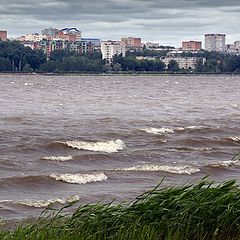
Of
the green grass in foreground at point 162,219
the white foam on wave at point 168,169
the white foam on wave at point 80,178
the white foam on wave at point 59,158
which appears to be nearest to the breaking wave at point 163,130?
the white foam on wave at point 59,158

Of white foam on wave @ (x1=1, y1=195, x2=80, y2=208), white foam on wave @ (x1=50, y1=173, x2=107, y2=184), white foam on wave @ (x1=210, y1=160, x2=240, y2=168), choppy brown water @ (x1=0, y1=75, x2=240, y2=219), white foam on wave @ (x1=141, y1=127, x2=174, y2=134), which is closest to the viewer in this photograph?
white foam on wave @ (x1=1, y1=195, x2=80, y2=208)

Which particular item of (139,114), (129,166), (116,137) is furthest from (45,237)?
(139,114)

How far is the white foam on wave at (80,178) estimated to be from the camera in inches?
808

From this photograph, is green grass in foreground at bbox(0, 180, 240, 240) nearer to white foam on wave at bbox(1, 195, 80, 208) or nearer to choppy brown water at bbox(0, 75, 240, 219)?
choppy brown water at bbox(0, 75, 240, 219)

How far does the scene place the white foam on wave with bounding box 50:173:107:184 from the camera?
20.5 m

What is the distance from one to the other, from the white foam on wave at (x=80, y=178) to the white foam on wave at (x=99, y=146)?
249 inches

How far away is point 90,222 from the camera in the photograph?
9.73 m

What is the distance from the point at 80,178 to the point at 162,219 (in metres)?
11.3

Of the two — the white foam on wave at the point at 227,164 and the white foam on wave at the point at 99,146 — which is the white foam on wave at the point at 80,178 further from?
the white foam on wave at the point at 99,146

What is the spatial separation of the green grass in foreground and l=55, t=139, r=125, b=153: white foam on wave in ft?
57.3

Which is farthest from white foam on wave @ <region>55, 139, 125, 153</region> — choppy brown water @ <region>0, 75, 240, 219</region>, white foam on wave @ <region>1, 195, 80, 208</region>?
white foam on wave @ <region>1, 195, 80, 208</region>

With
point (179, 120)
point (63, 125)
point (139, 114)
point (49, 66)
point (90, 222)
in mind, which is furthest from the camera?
point (49, 66)

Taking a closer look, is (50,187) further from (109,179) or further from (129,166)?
(129,166)

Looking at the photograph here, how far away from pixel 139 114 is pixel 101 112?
9.68ft
